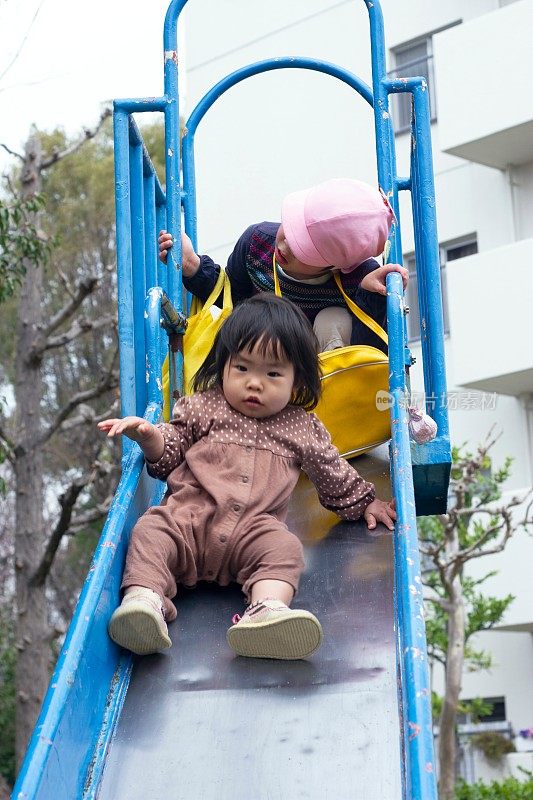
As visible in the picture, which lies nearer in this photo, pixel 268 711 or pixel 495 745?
pixel 268 711

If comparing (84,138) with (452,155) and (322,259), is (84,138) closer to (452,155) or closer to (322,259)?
(452,155)

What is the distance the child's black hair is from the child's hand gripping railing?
0.78 feet

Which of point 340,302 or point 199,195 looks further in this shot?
point 199,195

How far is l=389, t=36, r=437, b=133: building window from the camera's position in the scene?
12.2 m

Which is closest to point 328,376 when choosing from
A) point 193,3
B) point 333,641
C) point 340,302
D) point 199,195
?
point 340,302

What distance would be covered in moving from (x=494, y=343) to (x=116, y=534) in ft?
27.0

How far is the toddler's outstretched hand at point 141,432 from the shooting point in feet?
8.58

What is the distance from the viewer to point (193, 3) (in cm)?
1470

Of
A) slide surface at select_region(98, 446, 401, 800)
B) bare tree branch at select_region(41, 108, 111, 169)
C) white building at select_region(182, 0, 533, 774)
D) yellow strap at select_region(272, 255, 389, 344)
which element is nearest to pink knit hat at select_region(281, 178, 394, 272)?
yellow strap at select_region(272, 255, 389, 344)

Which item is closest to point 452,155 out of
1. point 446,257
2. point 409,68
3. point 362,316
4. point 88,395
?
point 446,257

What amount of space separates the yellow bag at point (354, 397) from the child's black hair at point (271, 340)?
392mm

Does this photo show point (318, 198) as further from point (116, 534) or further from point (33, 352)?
point (33, 352)

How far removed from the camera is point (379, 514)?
2.95m

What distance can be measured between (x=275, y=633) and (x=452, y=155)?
976 cm
